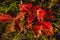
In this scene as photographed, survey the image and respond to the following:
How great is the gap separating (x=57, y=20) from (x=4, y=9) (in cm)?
45

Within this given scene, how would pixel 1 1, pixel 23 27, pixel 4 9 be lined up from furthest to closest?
pixel 1 1 → pixel 4 9 → pixel 23 27

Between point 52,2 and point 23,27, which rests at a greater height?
point 52,2

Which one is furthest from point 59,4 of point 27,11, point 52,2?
point 27,11

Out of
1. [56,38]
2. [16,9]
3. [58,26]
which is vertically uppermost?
[16,9]

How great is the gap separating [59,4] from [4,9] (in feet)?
1.54

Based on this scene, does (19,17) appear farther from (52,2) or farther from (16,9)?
(52,2)

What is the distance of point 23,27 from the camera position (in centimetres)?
115

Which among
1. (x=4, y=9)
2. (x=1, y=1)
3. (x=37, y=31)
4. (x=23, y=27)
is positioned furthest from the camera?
(x=1, y=1)

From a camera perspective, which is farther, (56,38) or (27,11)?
(56,38)

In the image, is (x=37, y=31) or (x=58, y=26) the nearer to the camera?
(x=37, y=31)

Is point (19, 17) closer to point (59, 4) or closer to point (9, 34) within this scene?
point (9, 34)

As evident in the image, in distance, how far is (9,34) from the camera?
1191 mm

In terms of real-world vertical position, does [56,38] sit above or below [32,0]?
below

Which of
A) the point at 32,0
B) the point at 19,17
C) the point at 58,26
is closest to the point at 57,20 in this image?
the point at 58,26
